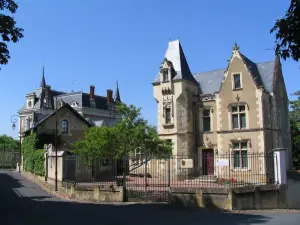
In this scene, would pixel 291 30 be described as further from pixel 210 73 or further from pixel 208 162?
pixel 210 73

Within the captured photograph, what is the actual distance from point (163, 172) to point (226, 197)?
15.1m

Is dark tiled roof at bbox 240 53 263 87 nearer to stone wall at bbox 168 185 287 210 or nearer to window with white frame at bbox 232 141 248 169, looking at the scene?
window with white frame at bbox 232 141 248 169

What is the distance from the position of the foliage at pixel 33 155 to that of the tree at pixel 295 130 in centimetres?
2583

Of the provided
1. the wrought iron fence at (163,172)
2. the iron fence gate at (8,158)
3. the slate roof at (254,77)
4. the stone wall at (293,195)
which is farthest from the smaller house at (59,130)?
the stone wall at (293,195)

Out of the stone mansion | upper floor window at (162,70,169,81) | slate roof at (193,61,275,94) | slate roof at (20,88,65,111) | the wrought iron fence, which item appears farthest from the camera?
slate roof at (20,88,65,111)

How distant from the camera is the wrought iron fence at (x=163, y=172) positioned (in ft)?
60.4

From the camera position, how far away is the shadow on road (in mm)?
12141

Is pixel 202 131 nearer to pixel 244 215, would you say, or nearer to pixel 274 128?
pixel 274 128

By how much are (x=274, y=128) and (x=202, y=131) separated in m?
6.33

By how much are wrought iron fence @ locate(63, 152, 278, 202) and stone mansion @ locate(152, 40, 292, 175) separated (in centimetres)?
76

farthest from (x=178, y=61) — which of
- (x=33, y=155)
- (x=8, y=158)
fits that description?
(x=8, y=158)

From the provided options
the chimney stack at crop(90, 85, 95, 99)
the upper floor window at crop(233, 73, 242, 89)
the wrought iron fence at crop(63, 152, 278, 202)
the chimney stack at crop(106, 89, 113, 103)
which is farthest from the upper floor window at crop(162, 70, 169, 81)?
the chimney stack at crop(106, 89, 113, 103)

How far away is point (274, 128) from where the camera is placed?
30.8m

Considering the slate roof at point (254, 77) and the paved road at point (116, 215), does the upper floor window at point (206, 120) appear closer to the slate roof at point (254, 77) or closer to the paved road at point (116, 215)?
the slate roof at point (254, 77)
